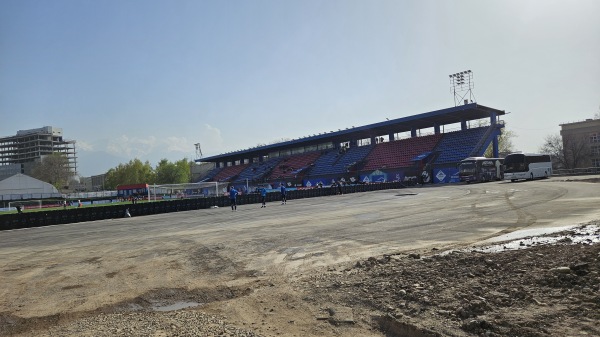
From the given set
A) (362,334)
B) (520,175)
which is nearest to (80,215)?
(362,334)

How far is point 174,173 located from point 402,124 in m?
87.0

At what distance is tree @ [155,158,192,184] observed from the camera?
423 feet

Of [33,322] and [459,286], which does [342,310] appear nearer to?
[459,286]

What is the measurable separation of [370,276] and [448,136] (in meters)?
59.6

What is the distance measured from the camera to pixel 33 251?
44.1ft

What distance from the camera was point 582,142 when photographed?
268ft

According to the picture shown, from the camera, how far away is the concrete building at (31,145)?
18088cm

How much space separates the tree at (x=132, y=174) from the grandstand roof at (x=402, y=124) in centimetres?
6162

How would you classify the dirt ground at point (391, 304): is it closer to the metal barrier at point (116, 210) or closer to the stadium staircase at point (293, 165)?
the metal barrier at point (116, 210)

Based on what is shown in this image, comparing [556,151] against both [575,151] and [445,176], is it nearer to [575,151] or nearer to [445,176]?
[575,151]

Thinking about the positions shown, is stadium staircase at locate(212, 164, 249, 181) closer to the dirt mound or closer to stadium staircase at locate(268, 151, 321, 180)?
stadium staircase at locate(268, 151, 321, 180)

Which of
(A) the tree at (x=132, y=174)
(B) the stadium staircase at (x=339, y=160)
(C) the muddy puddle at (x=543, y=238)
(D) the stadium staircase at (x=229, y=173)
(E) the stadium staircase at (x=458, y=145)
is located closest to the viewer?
(C) the muddy puddle at (x=543, y=238)

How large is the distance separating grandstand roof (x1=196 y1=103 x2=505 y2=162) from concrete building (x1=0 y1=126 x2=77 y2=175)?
455 ft

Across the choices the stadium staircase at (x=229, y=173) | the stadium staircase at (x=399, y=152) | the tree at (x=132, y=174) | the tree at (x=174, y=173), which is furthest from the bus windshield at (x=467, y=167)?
the tree at (x=132, y=174)
